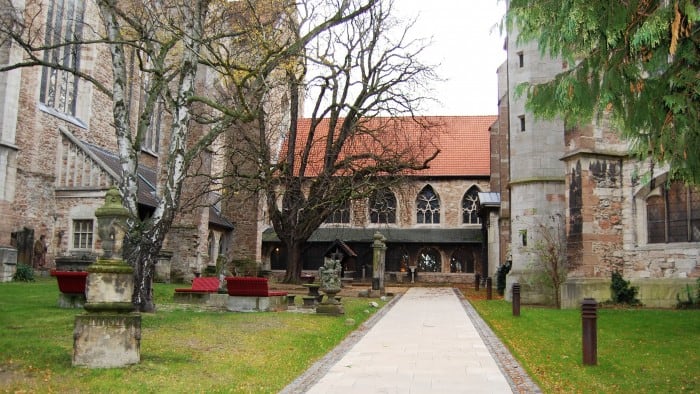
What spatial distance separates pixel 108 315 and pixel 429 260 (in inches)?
1212

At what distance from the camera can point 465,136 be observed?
1640 inches

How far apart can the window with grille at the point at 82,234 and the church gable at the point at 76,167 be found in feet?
4.55

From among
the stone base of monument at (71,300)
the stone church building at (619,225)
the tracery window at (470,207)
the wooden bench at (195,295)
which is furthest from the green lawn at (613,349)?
the tracery window at (470,207)

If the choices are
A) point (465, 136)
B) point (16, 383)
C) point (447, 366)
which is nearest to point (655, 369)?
point (447, 366)

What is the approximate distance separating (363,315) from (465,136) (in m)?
27.7

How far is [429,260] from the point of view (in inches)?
1490

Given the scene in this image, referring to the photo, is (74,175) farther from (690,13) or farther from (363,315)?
(690,13)

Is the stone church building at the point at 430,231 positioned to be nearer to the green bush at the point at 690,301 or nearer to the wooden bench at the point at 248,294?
the green bush at the point at 690,301

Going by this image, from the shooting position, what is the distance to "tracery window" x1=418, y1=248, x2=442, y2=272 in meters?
37.7

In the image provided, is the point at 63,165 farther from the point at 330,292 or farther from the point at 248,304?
the point at 330,292

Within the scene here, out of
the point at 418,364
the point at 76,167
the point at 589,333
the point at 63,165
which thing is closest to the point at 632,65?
the point at 589,333

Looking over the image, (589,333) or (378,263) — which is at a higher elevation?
(378,263)

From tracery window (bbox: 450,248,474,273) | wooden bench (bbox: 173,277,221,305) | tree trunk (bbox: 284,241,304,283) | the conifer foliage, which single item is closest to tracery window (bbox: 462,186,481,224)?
tracery window (bbox: 450,248,474,273)

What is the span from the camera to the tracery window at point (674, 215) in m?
16.9
